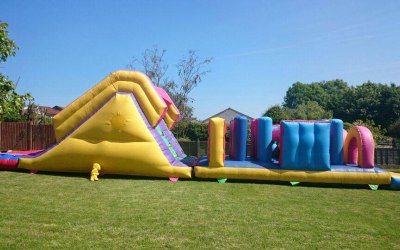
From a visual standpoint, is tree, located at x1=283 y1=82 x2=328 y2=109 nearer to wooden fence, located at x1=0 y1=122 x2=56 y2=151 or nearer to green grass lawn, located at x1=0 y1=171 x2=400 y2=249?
wooden fence, located at x1=0 y1=122 x2=56 y2=151

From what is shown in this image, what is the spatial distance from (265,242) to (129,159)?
16.8 ft

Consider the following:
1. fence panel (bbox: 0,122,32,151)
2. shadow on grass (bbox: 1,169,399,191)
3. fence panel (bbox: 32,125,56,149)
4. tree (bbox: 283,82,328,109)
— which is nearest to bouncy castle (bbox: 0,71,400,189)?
shadow on grass (bbox: 1,169,399,191)

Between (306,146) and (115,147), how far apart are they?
470 centimetres

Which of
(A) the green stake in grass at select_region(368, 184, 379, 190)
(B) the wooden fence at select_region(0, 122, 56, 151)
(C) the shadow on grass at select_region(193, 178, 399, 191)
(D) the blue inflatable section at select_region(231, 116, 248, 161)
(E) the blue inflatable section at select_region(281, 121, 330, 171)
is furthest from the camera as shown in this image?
(B) the wooden fence at select_region(0, 122, 56, 151)

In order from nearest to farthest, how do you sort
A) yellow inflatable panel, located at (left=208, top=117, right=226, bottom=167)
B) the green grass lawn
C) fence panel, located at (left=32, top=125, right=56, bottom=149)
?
the green grass lawn, yellow inflatable panel, located at (left=208, top=117, right=226, bottom=167), fence panel, located at (left=32, top=125, right=56, bottom=149)

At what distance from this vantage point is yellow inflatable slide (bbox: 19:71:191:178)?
28.3 ft

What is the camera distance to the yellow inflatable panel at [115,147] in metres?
8.59

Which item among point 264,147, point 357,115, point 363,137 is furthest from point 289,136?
point 357,115

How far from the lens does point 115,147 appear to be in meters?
8.70

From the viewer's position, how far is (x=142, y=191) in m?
7.07

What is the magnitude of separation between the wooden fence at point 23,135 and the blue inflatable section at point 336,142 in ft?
37.4

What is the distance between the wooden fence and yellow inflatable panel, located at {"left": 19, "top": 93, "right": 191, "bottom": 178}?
6.48m

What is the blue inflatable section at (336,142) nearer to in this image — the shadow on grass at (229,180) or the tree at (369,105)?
the shadow on grass at (229,180)

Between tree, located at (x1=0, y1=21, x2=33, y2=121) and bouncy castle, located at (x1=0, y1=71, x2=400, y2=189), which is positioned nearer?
→ tree, located at (x1=0, y1=21, x2=33, y2=121)
